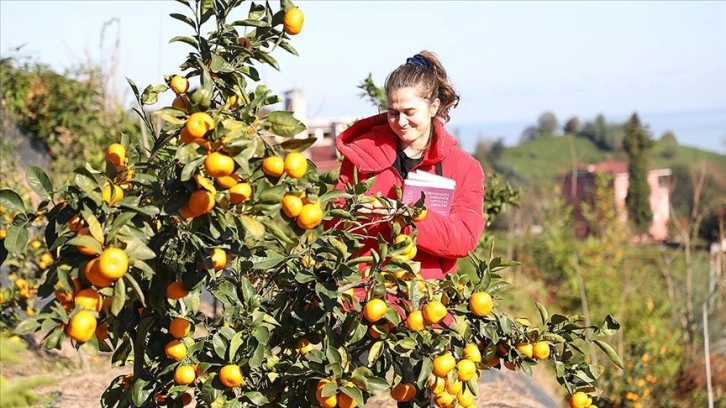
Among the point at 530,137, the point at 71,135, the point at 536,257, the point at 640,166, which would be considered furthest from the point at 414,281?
the point at 530,137

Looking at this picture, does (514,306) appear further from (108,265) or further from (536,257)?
(108,265)

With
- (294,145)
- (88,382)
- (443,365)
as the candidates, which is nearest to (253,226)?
(294,145)

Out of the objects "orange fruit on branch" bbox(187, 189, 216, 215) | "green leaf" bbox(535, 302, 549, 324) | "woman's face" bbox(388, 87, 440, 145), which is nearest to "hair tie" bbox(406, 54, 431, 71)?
"woman's face" bbox(388, 87, 440, 145)

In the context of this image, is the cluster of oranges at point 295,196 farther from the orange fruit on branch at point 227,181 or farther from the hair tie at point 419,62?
the hair tie at point 419,62

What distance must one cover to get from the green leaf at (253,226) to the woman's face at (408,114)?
0.87 m

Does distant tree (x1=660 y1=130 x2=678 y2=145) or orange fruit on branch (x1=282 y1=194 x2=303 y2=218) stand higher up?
orange fruit on branch (x1=282 y1=194 x2=303 y2=218)

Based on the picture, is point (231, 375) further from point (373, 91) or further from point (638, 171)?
point (638, 171)

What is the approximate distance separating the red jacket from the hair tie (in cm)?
16

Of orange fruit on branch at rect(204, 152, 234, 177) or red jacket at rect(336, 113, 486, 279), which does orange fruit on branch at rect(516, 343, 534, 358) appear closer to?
red jacket at rect(336, 113, 486, 279)

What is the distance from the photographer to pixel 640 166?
24.9 meters

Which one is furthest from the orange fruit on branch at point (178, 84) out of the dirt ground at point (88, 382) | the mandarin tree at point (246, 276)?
the dirt ground at point (88, 382)

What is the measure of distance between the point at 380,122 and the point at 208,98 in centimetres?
99

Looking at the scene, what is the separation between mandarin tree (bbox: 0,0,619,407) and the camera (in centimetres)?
152

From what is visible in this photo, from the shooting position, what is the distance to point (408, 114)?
7.80ft
